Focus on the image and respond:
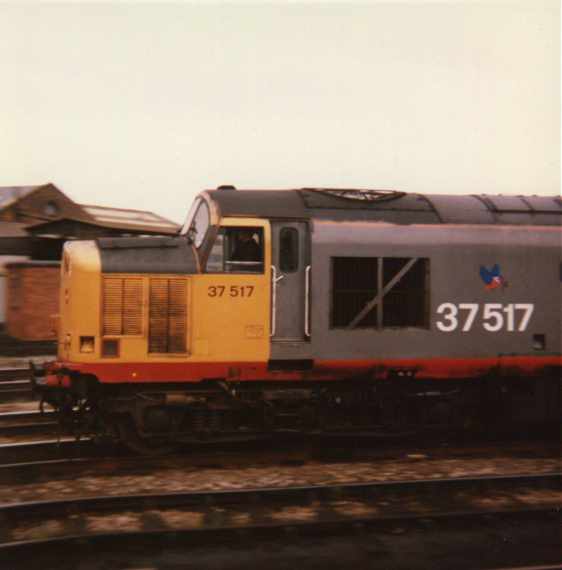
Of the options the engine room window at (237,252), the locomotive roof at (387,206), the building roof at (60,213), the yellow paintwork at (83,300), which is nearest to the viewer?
the yellow paintwork at (83,300)

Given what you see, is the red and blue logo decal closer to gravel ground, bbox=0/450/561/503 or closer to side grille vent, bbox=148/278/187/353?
gravel ground, bbox=0/450/561/503

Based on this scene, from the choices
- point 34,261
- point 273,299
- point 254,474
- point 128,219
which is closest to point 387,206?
point 273,299

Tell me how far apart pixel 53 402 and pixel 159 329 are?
5.39 ft

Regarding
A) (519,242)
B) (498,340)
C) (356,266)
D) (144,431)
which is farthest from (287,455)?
(519,242)

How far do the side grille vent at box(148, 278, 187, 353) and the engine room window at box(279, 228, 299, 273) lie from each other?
1.33 m

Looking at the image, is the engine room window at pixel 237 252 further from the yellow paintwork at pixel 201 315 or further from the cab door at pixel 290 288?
the cab door at pixel 290 288

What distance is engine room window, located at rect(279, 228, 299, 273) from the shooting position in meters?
8.88

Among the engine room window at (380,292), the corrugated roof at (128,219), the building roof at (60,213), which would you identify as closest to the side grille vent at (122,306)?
the engine room window at (380,292)

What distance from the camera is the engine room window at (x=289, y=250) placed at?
29.1 ft

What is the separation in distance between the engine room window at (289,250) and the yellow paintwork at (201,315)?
184mm

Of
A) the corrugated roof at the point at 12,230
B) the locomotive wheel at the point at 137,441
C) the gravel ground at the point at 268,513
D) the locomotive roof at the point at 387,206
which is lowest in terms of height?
the gravel ground at the point at 268,513

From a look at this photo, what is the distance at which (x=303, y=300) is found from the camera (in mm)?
8914

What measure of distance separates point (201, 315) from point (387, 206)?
294 cm

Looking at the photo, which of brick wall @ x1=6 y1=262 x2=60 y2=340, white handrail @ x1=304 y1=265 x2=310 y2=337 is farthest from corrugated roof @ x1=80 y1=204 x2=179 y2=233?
white handrail @ x1=304 y1=265 x2=310 y2=337
